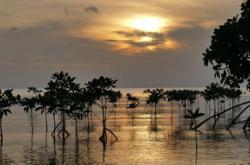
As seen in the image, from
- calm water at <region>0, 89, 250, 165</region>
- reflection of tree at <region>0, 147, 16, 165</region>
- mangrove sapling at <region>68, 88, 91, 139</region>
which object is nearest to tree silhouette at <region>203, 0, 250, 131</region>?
calm water at <region>0, 89, 250, 165</region>

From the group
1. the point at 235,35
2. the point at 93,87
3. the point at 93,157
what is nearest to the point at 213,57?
the point at 235,35

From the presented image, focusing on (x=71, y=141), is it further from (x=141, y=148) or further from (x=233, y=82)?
(x=233, y=82)

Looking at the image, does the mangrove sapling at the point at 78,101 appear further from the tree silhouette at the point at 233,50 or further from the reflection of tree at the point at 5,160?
the tree silhouette at the point at 233,50

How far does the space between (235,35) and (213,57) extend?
6.18 feet

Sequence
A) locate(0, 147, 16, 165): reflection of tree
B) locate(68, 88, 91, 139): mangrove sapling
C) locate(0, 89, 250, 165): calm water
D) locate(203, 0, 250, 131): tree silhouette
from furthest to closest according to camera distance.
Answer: locate(68, 88, 91, 139): mangrove sapling
locate(0, 89, 250, 165): calm water
locate(0, 147, 16, 165): reflection of tree
locate(203, 0, 250, 131): tree silhouette

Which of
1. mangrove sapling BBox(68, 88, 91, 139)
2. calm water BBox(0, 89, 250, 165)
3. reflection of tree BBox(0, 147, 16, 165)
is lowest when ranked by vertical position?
reflection of tree BBox(0, 147, 16, 165)

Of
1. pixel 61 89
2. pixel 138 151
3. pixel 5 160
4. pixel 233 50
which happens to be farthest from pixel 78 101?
pixel 233 50

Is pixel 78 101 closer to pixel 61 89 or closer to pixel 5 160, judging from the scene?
pixel 61 89

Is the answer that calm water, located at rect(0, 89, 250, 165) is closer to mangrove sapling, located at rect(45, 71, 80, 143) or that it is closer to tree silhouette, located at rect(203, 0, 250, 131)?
mangrove sapling, located at rect(45, 71, 80, 143)

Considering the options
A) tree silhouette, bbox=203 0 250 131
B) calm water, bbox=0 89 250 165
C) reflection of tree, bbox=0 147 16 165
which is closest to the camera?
tree silhouette, bbox=203 0 250 131

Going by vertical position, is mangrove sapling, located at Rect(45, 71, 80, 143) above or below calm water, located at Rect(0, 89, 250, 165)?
above

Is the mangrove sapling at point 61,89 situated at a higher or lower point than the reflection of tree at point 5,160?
higher

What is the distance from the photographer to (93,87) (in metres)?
86.5

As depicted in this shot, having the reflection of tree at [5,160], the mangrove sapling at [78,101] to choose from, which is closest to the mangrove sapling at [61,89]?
the mangrove sapling at [78,101]
